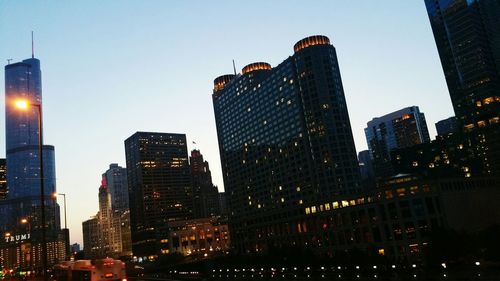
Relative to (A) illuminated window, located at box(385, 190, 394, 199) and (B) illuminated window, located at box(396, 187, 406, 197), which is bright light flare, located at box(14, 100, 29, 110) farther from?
(A) illuminated window, located at box(385, 190, 394, 199)

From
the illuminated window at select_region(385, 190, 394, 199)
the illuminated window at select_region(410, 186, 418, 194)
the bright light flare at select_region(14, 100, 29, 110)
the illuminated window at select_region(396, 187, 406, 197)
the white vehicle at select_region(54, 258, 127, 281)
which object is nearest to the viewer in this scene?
the bright light flare at select_region(14, 100, 29, 110)

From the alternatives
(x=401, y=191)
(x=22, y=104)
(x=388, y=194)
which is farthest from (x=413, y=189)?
(x=22, y=104)

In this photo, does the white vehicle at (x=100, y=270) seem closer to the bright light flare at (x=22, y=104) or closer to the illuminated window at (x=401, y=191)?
the bright light flare at (x=22, y=104)

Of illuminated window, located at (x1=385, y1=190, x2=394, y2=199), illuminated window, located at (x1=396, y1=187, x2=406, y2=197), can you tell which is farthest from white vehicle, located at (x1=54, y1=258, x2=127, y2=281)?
illuminated window, located at (x1=385, y1=190, x2=394, y2=199)

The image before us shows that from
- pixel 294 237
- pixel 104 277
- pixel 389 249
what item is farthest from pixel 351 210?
pixel 104 277

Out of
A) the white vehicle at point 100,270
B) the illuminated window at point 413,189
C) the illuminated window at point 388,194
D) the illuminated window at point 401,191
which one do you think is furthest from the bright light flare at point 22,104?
the illuminated window at point 388,194

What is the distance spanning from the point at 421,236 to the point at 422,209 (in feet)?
24.5

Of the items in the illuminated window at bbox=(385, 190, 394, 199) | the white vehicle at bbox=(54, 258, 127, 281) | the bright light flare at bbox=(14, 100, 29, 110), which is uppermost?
the bright light flare at bbox=(14, 100, 29, 110)

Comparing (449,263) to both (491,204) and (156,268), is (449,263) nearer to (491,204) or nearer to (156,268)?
(491,204)

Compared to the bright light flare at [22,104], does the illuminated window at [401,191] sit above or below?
below

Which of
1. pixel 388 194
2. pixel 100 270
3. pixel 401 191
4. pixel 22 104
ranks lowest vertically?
pixel 100 270

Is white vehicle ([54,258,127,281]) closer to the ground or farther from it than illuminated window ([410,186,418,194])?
closer to the ground

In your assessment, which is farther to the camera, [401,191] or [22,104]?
[401,191]

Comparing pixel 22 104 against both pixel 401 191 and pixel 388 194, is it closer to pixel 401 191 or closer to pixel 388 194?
pixel 401 191
